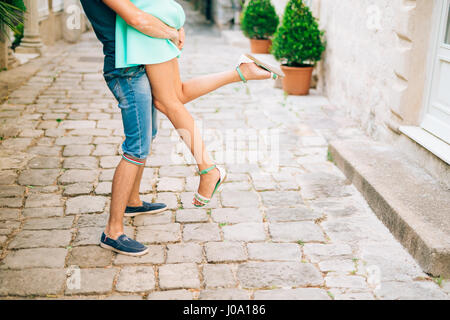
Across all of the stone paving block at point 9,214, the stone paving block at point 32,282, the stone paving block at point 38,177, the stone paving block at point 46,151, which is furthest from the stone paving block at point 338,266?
the stone paving block at point 46,151

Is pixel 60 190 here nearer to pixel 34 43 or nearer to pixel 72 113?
pixel 72 113

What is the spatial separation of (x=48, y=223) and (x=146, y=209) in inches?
26.1

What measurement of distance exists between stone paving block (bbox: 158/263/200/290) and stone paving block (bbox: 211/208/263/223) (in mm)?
669

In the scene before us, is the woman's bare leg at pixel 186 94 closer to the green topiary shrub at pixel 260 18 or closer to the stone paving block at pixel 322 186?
the stone paving block at pixel 322 186

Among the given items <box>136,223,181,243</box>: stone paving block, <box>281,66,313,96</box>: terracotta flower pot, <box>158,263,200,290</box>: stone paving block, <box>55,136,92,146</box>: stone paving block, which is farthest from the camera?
<box>281,66,313,96</box>: terracotta flower pot

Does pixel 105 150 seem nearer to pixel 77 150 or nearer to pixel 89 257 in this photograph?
pixel 77 150

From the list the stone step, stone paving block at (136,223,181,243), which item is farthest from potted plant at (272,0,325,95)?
stone paving block at (136,223,181,243)

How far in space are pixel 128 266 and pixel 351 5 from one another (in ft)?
15.2

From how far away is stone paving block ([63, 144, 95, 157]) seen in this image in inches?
190

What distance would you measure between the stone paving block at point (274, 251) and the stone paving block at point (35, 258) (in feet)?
3.72

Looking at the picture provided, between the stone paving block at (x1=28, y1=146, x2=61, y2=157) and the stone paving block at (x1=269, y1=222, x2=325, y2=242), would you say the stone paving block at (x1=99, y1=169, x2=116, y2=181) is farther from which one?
the stone paving block at (x1=269, y1=222, x2=325, y2=242)

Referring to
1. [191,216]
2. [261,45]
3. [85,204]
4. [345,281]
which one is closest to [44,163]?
[85,204]

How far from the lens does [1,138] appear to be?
5129 mm

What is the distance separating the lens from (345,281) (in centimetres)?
288
